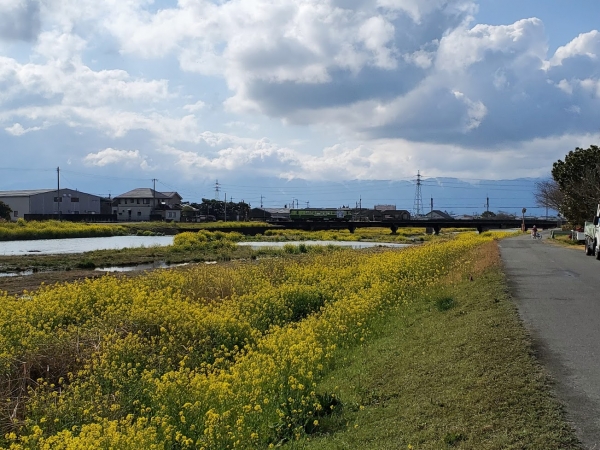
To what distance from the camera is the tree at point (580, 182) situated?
37.7 m

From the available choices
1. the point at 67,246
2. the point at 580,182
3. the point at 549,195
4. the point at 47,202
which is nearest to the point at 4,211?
the point at 47,202

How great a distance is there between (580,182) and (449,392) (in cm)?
3855

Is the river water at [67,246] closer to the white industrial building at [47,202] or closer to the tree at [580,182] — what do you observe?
the tree at [580,182]

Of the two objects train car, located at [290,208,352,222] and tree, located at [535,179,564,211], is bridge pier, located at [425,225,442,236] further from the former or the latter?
train car, located at [290,208,352,222]

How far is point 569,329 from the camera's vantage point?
376 inches

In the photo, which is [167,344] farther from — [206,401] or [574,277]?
[574,277]

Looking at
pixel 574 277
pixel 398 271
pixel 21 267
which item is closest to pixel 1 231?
pixel 21 267

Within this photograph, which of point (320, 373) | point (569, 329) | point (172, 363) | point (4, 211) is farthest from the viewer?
point (4, 211)

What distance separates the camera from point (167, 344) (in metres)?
10.2

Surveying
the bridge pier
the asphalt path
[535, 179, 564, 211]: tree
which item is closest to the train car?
the bridge pier

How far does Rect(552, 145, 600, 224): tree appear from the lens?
37719mm

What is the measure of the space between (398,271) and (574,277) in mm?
5095

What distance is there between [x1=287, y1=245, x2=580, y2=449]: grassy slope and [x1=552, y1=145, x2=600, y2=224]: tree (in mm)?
30718

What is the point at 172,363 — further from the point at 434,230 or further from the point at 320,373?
the point at 434,230
